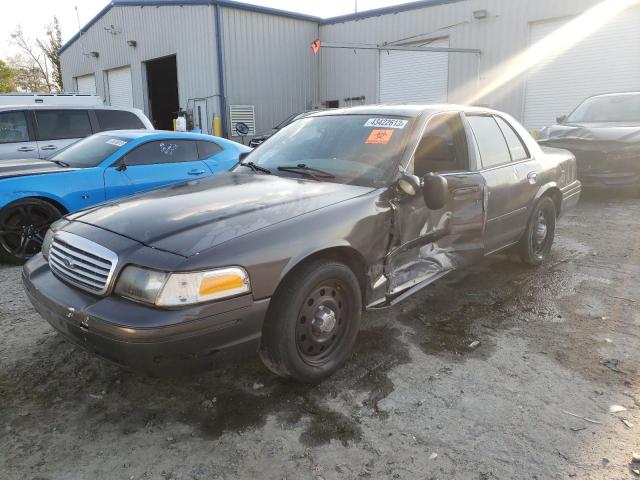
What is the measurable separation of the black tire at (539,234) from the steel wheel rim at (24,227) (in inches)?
189

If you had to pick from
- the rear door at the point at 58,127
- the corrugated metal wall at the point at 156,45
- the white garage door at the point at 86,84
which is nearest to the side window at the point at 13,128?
the rear door at the point at 58,127

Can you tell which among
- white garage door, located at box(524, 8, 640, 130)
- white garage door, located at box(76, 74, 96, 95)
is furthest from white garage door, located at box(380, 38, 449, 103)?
white garage door, located at box(76, 74, 96, 95)

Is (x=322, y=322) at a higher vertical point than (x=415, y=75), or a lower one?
lower

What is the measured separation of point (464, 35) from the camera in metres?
15.3

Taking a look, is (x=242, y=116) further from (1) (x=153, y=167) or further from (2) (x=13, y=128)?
(1) (x=153, y=167)

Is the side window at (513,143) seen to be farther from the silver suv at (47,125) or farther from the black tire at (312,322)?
the silver suv at (47,125)

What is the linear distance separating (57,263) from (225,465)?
1437mm

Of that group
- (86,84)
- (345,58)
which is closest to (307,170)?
(345,58)

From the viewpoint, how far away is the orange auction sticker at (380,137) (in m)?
3.32

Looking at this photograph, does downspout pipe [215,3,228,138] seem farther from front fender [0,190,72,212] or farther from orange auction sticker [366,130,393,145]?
orange auction sticker [366,130,393,145]

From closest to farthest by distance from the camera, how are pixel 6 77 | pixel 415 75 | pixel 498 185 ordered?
1. pixel 498 185
2. pixel 415 75
3. pixel 6 77

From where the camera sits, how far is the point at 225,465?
7.14 feet

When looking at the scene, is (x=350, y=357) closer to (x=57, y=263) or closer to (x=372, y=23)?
(x=57, y=263)

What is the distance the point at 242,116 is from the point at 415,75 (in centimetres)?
631
